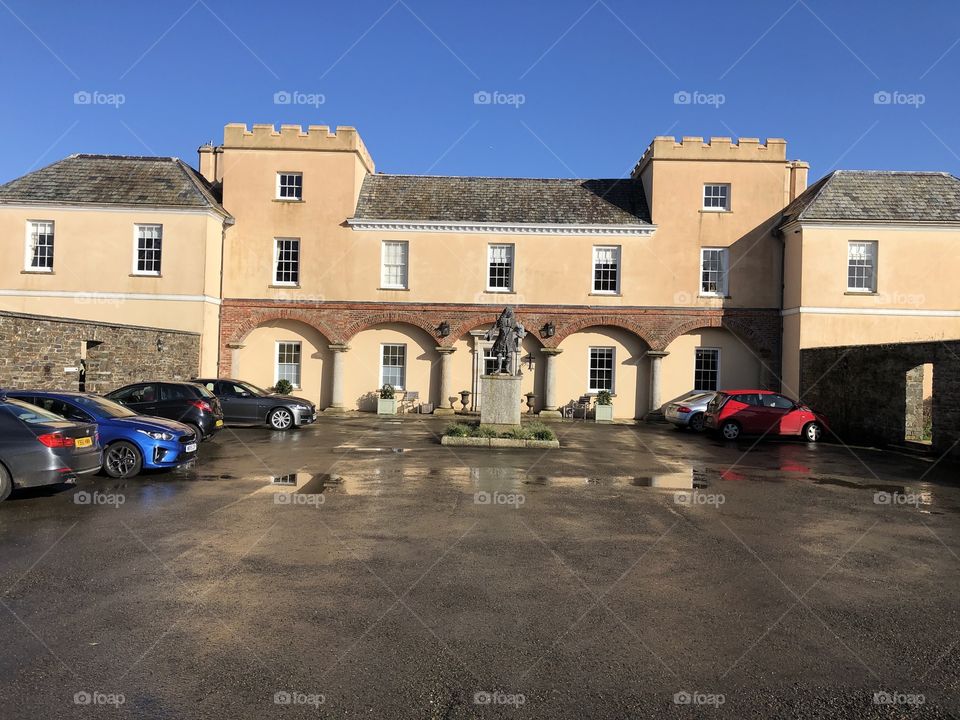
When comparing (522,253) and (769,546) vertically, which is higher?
(522,253)

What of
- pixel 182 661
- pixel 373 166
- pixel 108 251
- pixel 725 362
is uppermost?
pixel 373 166

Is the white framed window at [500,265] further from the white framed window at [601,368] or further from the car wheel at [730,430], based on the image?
the car wheel at [730,430]

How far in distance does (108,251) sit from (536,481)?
2043cm

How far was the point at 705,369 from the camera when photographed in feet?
87.7

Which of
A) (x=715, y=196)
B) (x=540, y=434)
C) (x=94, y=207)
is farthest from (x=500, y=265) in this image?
(x=94, y=207)

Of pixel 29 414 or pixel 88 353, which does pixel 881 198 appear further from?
pixel 29 414

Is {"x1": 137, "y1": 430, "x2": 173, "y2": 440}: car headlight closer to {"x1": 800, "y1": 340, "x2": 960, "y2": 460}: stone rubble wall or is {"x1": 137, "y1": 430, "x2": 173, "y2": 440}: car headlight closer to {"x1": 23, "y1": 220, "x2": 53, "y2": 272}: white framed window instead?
{"x1": 800, "y1": 340, "x2": 960, "y2": 460}: stone rubble wall

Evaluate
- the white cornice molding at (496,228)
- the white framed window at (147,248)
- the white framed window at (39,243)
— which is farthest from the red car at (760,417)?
the white framed window at (39,243)

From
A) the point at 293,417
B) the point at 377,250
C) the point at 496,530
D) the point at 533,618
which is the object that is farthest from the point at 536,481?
the point at 377,250

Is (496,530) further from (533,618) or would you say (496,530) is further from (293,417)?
(293,417)

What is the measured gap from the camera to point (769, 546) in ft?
25.8

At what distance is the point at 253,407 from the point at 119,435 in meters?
8.19

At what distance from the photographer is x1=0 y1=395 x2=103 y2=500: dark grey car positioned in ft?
29.3

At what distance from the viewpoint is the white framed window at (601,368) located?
87.9 feet
